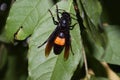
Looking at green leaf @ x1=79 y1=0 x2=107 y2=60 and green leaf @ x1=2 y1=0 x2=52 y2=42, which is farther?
green leaf @ x1=2 y1=0 x2=52 y2=42

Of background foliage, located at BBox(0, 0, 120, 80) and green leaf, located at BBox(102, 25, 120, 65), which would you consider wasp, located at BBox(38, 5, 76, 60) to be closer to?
background foliage, located at BBox(0, 0, 120, 80)

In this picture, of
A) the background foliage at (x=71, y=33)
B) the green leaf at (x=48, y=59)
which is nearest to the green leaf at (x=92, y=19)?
the background foliage at (x=71, y=33)

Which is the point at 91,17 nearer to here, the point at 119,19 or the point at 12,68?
the point at 119,19

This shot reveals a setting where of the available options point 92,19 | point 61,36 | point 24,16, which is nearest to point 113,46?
point 61,36

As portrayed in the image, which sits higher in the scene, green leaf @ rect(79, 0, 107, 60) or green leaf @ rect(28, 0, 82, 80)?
green leaf @ rect(79, 0, 107, 60)

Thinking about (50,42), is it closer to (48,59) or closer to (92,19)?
(48,59)

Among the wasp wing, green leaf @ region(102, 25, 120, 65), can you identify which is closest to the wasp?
the wasp wing

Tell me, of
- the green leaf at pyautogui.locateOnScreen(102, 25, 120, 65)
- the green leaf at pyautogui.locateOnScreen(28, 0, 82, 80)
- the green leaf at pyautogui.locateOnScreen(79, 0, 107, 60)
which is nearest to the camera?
the green leaf at pyautogui.locateOnScreen(79, 0, 107, 60)

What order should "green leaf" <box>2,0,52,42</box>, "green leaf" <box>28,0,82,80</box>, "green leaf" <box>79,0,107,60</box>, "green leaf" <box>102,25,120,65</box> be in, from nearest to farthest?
"green leaf" <box>79,0,107,60</box> → "green leaf" <box>28,0,82,80</box> → "green leaf" <box>2,0,52,42</box> → "green leaf" <box>102,25,120,65</box>
